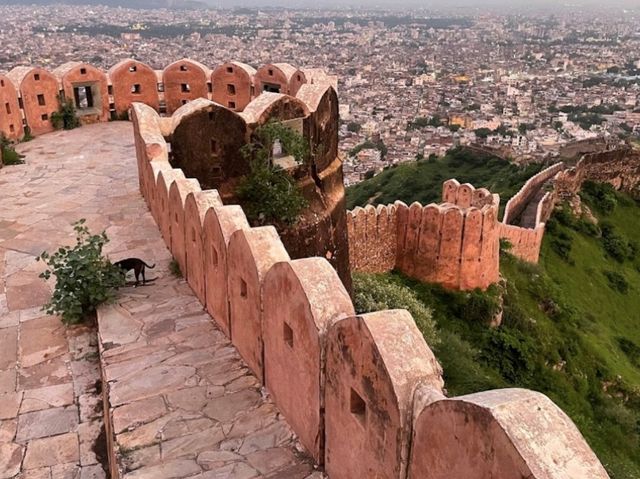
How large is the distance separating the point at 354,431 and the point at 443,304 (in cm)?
1301

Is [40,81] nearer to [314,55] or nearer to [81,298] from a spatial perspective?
[81,298]

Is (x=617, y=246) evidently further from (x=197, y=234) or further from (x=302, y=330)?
(x=302, y=330)

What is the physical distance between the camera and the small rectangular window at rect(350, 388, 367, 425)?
11.2 ft

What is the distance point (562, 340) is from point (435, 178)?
65.0 feet

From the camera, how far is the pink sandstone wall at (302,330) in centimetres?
378

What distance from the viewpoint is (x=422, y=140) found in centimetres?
6012

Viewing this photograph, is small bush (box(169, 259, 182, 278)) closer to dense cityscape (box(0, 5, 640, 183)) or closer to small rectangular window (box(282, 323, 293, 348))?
small rectangular window (box(282, 323, 293, 348))

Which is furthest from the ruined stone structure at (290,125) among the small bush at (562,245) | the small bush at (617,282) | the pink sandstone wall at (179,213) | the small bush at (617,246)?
the small bush at (617,246)

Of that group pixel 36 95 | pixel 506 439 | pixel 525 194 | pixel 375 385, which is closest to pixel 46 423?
pixel 375 385

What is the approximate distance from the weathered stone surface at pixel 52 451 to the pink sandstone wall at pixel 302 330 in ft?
4.95

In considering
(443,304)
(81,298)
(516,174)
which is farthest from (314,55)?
(81,298)

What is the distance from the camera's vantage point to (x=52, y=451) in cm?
462

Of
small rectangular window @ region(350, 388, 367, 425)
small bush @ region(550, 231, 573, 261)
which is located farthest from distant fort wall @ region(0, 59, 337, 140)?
small bush @ region(550, 231, 573, 261)

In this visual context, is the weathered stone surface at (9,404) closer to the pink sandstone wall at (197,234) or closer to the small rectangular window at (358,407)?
the pink sandstone wall at (197,234)
